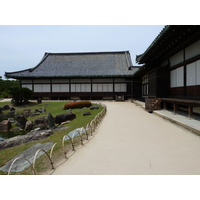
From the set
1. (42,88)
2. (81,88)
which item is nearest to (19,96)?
(42,88)

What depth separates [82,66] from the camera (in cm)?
2708

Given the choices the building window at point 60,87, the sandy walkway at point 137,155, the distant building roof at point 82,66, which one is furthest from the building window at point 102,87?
the sandy walkway at point 137,155

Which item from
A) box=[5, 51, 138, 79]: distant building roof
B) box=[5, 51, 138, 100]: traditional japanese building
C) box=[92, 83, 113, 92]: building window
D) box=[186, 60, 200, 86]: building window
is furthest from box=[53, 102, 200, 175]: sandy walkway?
box=[5, 51, 138, 79]: distant building roof

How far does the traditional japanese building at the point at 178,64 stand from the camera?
7624mm

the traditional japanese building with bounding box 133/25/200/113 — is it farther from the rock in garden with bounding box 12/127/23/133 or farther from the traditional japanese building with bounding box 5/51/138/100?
the traditional japanese building with bounding box 5/51/138/100

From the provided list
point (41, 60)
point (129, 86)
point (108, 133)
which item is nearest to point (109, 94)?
point (129, 86)

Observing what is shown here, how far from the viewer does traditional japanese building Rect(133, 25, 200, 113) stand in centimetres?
762

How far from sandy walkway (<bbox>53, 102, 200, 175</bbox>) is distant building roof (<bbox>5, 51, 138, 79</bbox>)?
61.1ft

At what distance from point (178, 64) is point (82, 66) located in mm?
19049

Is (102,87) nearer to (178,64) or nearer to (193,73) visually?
(178,64)

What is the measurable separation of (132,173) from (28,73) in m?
26.1

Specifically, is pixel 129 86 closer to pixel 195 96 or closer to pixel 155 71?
pixel 155 71

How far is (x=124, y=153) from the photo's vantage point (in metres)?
4.32

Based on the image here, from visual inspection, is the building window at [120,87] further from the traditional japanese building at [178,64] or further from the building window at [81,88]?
the traditional japanese building at [178,64]
